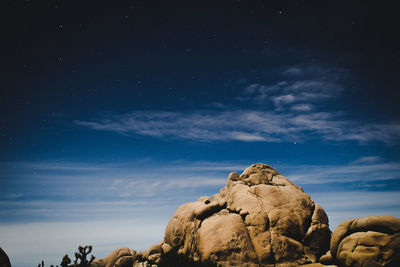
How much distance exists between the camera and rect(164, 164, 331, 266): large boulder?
57.0 feet

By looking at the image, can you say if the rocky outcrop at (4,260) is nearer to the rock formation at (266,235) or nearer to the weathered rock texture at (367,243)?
the rock formation at (266,235)

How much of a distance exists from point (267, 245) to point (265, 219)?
1792mm

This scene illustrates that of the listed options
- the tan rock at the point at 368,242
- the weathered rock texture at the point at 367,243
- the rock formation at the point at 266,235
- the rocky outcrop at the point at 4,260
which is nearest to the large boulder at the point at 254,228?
the rock formation at the point at 266,235

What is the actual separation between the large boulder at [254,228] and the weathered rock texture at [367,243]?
2026 mm

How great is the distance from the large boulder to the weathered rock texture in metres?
2.03

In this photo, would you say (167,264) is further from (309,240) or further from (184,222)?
(309,240)

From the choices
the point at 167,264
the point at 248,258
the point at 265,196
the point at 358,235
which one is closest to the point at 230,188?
the point at 265,196

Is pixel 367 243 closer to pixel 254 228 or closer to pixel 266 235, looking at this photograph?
pixel 266 235

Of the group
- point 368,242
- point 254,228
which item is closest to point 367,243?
point 368,242

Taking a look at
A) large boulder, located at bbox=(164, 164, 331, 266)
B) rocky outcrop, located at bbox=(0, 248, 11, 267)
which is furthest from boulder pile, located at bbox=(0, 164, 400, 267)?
rocky outcrop, located at bbox=(0, 248, 11, 267)

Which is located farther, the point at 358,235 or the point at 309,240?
the point at 309,240

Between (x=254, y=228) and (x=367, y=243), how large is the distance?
267 inches

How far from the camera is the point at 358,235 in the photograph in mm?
15258

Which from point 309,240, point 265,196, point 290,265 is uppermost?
point 265,196
